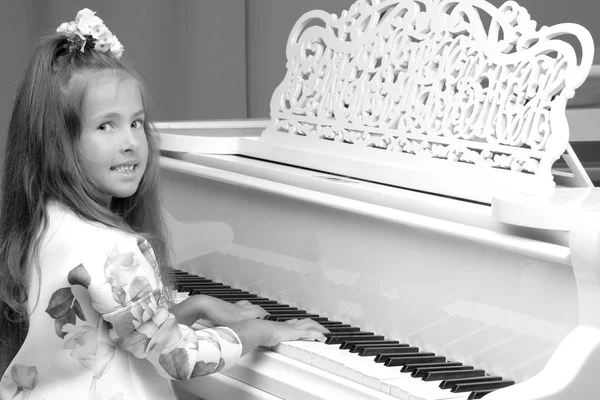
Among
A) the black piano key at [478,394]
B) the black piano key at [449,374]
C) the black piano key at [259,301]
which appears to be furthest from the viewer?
the black piano key at [259,301]

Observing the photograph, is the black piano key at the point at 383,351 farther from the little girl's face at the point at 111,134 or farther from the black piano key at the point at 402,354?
the little girl's face at the point at 111,134

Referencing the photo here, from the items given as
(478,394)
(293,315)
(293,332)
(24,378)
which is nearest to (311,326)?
(293,332)

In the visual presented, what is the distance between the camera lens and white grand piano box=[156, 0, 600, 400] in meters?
1.67

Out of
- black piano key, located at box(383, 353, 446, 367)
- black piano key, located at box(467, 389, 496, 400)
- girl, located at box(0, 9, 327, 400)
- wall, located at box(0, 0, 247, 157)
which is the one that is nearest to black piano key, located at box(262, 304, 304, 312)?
girl, located at box(0, 9, 327, 400)

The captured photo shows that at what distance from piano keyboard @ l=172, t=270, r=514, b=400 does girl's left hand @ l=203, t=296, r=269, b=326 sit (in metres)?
0.04

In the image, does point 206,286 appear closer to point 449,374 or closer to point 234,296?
point 234,296

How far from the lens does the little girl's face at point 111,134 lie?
6.21 feet

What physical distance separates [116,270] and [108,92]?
362 millimetres

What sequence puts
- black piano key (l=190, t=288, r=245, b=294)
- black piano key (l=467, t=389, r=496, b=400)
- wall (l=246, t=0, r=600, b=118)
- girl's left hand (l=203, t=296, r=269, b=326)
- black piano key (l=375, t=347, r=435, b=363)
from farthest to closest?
wall (l=246, t=0, r=600, b=118) → black piano key (l=190, t=288, r=245, b=294) → girl's left hand (l=203, t=296, r=269, b=326) → black piano key (l=375, t=347, r=435, b=363) → black piano key (l=467, t=389, r=496, b=400)

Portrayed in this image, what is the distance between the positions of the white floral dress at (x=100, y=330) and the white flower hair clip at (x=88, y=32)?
0.34 meters

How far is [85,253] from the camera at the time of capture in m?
1.78

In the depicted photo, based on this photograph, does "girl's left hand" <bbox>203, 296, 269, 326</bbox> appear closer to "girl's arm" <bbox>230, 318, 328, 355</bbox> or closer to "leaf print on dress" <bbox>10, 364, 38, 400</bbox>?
"girl's arm" <bbox>230, 318, 328, 355</bbox>

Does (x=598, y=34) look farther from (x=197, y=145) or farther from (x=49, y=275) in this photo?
(x=49, y=275)

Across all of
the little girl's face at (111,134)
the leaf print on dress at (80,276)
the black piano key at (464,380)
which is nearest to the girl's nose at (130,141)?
the little girl's face at (111,134)
